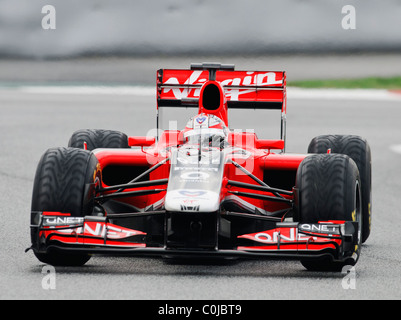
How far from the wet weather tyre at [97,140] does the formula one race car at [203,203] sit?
2.44 feet

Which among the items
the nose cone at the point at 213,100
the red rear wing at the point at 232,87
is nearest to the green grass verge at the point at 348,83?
the red rear wing at the point at 232,87

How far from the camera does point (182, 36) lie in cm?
2411

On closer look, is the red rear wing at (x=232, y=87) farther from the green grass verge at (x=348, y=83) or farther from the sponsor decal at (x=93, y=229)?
the green grass verge at (x=348, y=83)

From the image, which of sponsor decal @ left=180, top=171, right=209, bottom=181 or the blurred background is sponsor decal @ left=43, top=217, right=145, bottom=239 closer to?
sponsor decal @ left=180, top=171, right=209, bottom=181

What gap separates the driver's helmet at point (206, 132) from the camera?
8867 mm

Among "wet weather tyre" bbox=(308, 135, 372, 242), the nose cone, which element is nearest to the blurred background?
the nose cone

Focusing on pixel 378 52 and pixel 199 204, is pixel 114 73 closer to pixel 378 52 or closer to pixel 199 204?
pixel 378 52

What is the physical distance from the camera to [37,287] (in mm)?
6938

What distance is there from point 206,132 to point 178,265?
147cm

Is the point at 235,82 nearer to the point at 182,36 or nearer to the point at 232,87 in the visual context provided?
the point at 232,87

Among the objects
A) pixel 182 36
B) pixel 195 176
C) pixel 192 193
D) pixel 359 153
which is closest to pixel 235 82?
pixel 359 153

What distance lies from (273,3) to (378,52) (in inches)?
118

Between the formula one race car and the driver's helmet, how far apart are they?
0.04 feet

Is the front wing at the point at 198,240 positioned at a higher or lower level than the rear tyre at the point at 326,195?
lower
